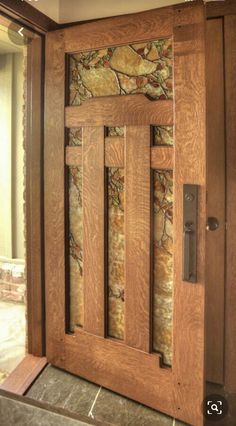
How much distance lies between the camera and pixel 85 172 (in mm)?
1999

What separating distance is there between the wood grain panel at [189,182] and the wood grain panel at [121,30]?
0.25 feet

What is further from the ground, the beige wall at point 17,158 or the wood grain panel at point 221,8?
the wood grain panel at point 221,8

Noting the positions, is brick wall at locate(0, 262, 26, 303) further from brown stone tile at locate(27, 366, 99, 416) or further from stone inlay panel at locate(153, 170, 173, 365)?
stone inlay panel at locate(153, 170, 173, 365)

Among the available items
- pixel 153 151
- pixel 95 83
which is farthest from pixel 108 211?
pixel 95 83

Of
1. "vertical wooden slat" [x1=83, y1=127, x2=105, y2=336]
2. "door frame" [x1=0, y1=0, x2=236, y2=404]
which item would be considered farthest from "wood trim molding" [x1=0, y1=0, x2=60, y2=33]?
"vertical wooden slat" [x1=83, y1=127, x2=105, y2=336]

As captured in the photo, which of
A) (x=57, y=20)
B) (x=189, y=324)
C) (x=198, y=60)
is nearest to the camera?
(x=198, y=60)

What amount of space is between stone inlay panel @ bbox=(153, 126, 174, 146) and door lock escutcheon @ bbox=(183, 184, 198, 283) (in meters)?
0.24

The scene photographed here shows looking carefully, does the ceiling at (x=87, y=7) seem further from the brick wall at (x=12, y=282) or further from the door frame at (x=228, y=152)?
the brick wall at (x=12, y=282)

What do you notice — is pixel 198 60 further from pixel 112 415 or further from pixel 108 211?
pixel 112 415

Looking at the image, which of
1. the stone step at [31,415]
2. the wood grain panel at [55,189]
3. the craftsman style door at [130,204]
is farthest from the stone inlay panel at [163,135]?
the stone step at [31,415]

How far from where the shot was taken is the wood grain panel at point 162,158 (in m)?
1.75

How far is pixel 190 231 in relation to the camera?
1683mm

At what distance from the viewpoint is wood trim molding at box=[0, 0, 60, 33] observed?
5.82 feet

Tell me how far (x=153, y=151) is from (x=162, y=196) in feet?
0.71
